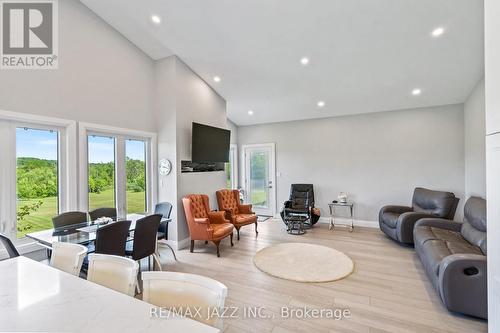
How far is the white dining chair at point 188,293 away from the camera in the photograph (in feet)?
3.79

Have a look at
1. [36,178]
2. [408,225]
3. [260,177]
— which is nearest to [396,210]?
[408,225]

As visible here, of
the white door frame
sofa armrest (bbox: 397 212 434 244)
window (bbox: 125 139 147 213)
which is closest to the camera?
sofa armrest (bbox: 397 212 434 244)

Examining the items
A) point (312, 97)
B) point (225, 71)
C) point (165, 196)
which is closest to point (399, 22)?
point (312, 97)

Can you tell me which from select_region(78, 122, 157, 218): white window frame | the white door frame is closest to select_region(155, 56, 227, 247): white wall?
select_region(78, 122, 157, 218): white window frame

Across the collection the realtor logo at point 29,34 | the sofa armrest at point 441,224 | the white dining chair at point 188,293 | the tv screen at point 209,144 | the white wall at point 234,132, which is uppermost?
the realtor logo at point 29,34

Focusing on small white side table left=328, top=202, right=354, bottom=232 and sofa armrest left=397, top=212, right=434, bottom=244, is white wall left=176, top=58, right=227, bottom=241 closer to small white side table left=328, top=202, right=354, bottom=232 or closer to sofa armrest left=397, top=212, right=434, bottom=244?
small white side table left=328, top=202, right=354, bottom=232

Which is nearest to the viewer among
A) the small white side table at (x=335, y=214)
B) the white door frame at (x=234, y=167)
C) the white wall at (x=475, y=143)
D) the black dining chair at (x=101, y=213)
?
the black dining chair at (x=101, y=213)

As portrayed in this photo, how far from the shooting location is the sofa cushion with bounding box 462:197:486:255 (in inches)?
107

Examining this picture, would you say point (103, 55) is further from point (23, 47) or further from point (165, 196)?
point (165, 196)

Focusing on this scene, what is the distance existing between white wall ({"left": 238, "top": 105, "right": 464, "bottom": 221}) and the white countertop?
5428mm

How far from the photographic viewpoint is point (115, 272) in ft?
4.73

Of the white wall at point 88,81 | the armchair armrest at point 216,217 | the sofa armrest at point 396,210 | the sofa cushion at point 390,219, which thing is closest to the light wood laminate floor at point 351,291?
the sofa cushion at point 390,219

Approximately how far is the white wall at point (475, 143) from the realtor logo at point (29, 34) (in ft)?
20.6

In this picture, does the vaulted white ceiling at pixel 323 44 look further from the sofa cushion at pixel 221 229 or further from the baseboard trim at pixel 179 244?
the baseboard trim at pixel 179 244
